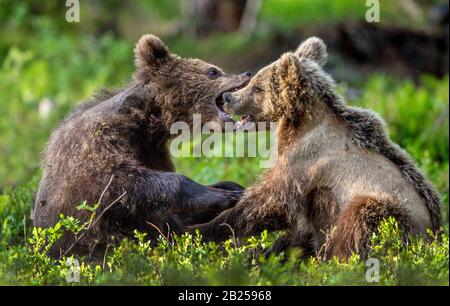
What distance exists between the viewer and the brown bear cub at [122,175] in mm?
8000

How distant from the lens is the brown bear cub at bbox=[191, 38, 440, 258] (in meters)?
7.74

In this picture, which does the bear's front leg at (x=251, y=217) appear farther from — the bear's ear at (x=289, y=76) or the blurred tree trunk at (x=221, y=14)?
the blurred tree trunk at (x=221, y=14)

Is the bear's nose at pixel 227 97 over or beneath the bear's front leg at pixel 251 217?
over

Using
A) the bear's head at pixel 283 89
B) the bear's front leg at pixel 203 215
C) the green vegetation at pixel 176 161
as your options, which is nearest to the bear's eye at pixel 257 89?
the bear's head at pixel 283 89

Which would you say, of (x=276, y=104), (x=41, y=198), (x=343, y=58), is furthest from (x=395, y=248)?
(x=343, y=58)

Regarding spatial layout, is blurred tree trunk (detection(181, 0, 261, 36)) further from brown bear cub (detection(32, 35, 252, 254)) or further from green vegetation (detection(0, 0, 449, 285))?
brown bear cub (detection(32, 35, 252, 254))

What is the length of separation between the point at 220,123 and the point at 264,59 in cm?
1162

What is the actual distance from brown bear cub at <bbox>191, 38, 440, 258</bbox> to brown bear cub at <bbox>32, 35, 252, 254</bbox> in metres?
0.44

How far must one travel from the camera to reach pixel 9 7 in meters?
22.0

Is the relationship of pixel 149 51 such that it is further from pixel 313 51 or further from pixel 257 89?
pixel 313 51

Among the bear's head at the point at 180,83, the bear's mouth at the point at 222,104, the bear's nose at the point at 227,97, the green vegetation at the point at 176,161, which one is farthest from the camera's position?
the bear's mouth at the point at 222,104

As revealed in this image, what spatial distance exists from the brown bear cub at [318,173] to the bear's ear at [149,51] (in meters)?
1.37

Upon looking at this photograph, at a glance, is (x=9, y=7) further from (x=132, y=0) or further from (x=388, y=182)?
(x=388, y=182)

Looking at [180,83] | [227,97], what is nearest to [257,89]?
[227,97]
